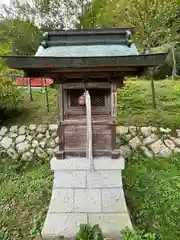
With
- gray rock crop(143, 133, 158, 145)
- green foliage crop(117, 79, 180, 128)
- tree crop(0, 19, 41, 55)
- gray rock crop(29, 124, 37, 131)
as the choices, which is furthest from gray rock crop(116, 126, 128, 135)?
tree crop(0, 19, 41, 55)

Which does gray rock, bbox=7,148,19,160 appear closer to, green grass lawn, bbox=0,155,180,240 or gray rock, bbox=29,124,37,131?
green grass lawn, bbox=0,155,180,240

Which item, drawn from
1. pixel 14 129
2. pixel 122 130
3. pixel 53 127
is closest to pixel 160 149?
pixel 122 130

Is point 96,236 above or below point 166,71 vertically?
below

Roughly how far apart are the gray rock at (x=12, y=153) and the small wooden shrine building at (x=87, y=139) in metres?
2.87

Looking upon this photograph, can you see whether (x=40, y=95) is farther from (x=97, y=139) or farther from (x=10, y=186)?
(x=97, y=139)

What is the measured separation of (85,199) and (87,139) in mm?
960

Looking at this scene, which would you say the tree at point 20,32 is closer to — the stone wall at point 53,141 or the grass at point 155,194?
the stone wall at point 53,141

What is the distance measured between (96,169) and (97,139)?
0.49 meters

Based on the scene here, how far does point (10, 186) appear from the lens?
19.0ft

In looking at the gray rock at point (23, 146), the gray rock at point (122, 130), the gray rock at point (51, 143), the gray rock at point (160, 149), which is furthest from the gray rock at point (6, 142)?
the gray rock at point (160, 149)

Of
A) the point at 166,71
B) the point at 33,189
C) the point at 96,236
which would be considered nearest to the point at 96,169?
the point at 96,236

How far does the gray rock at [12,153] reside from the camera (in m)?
7.26

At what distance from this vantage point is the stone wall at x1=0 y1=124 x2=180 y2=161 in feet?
22.6

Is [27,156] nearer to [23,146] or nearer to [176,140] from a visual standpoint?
[23,146]
